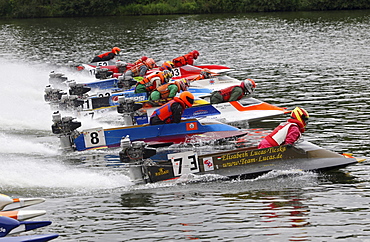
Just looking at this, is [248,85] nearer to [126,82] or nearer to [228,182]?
[126,82]

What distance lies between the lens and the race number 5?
1420cm

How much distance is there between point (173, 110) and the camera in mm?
14461

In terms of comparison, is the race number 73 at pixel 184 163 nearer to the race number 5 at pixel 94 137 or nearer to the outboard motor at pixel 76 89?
the race number 5 at pixel 94 137

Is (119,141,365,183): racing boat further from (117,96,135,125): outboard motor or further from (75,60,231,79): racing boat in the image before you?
(75,60,231,79): racing boat

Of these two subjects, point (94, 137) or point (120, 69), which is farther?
point (120, 69)

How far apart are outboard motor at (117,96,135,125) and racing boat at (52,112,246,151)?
3.47ft

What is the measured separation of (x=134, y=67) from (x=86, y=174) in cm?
1046

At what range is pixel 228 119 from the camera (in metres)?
16.3

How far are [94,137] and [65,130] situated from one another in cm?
74

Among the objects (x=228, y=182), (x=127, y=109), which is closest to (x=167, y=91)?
(x=127, y=109)

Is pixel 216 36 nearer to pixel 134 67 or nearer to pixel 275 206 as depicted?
pixel 134 67

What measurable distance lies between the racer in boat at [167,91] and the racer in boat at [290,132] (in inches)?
216

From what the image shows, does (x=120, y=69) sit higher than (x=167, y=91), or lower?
higher

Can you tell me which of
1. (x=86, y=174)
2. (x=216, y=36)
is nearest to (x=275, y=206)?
(x=86, y=174)
